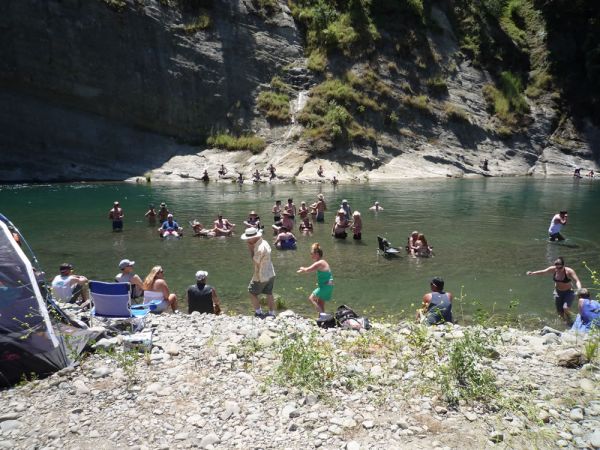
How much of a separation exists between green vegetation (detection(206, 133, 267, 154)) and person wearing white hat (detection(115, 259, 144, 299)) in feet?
122

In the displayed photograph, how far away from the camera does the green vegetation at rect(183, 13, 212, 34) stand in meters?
50.1

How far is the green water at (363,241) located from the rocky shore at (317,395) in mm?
2701

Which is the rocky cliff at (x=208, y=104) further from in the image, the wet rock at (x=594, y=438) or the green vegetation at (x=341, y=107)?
the wet rock at (x=594, y=438)

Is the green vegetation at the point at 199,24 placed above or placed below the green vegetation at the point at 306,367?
above

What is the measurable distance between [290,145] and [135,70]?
55.4 ft

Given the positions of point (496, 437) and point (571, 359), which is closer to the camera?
point (496, 437)

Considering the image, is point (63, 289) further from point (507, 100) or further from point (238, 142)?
point (507, 100)

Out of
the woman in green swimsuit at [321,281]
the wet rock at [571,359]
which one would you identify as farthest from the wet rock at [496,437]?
the woman in green swimsuit at [321,281]

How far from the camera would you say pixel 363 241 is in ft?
66.1

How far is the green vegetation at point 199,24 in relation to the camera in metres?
50.1

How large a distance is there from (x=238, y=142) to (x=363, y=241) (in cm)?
3092

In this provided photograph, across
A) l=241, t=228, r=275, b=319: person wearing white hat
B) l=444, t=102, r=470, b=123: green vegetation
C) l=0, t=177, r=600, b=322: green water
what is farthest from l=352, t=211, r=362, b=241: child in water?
l=444, t=102, r=470, b=123: green vegetation

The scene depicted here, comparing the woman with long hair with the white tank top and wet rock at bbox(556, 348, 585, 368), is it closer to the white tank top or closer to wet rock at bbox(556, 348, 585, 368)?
the white tank top

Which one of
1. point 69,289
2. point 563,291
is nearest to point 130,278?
point 69,289
